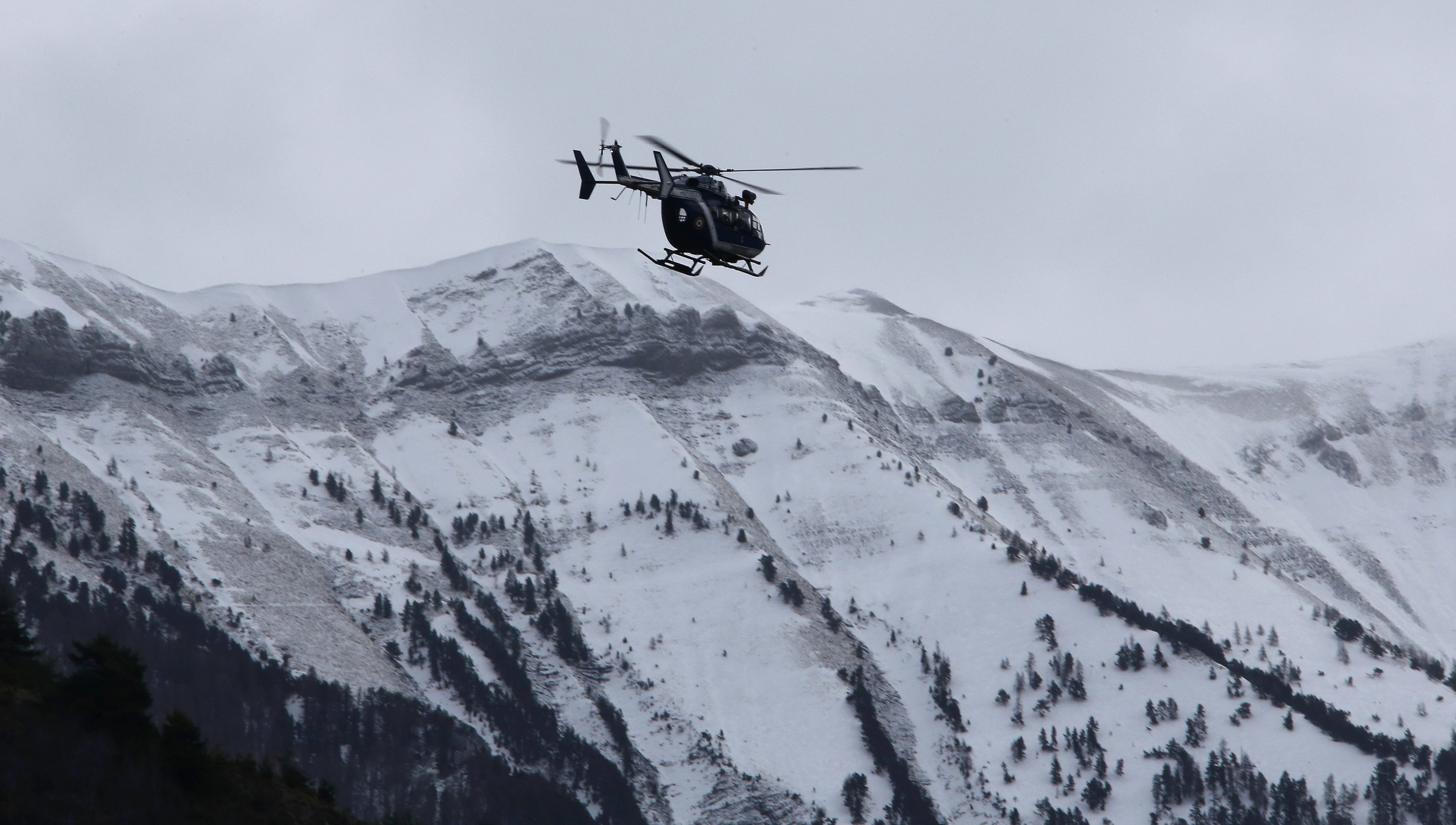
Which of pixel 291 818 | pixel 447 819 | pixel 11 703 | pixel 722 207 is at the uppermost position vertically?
pixel 722 207

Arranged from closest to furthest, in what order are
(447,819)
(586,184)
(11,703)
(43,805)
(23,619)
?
(43,805)
(11,703)
(586,184)
(23,619)
(447,819)

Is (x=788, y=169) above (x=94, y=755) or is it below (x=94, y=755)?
above

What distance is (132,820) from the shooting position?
228 ft

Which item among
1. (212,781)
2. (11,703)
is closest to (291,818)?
(212,781)

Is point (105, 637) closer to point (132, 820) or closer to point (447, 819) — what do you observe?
point (132, 820)

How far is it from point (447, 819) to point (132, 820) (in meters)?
135

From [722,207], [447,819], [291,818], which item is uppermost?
[722,207]

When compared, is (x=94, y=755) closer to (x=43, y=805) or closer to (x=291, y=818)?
(x=43, y=805)

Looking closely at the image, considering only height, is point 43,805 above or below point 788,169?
below

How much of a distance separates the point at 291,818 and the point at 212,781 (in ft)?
15.0

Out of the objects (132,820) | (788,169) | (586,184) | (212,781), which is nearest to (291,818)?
(212,781)

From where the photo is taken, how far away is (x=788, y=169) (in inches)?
2714

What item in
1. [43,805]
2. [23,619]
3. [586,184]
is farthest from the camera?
[23,619]

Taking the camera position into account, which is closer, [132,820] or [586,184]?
[132,820]
